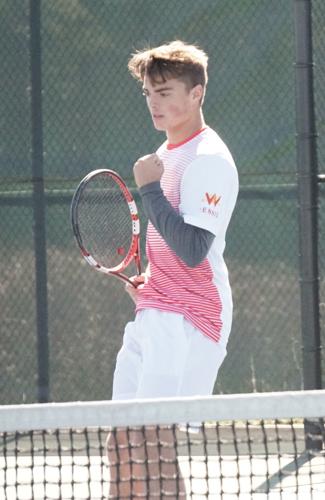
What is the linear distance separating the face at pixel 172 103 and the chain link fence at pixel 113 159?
2.26 metres

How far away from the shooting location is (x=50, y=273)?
18.7ft

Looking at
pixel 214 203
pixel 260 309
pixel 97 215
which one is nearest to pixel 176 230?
pixel 214 203

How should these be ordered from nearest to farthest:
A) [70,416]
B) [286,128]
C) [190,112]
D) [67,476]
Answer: [70,416], [190,112], [67,476], [286,128]

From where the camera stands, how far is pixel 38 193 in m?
5.68

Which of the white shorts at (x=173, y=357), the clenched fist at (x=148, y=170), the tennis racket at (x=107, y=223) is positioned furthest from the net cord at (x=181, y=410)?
the tennis racket at (x=107, y=223)

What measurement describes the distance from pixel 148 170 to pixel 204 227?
0.21 m

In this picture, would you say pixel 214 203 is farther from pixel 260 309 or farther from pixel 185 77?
pixel 260 309

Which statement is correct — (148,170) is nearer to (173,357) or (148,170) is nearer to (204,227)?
(204,227)

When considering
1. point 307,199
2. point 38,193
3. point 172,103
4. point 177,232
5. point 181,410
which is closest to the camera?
point 181,410

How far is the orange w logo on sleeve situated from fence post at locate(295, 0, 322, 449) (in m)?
1.91

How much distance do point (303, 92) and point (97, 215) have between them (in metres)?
1.54

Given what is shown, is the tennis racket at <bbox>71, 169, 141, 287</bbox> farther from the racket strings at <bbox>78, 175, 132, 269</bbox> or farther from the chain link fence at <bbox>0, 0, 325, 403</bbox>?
the chain link fence at <bbox>0, 0, 325, 403</bbox>

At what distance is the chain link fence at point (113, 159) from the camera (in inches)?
219

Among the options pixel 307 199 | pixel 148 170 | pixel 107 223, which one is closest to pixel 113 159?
pixel 307 199
